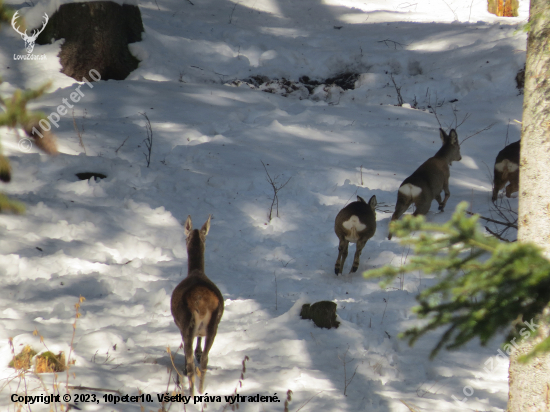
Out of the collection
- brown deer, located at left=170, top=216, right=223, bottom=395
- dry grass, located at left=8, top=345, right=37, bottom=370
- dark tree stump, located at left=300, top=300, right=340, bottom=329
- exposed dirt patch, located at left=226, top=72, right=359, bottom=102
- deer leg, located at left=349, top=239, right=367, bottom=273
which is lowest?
deer leg, located at left=349, top=239, right=367, bottom=273

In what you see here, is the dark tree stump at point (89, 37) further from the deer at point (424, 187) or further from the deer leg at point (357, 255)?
the deer leg at point (357, 255)

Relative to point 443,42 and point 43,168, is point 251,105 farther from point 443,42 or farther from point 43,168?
point 443,42

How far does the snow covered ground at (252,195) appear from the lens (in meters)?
4.29

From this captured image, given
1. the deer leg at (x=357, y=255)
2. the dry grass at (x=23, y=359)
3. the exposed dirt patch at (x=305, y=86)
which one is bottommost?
the deer leg at (x=357, y=255)

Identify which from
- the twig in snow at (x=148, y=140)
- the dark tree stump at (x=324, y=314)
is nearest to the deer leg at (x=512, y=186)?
the dark tree stump at (x=324, y=314)

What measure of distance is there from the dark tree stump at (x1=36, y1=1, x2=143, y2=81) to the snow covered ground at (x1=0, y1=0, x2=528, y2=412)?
43 centimetres

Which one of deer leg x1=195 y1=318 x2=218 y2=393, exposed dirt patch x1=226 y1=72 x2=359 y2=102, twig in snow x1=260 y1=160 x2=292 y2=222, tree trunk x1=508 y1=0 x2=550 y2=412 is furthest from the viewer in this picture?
exposed dirt patch x1=226 y1=72 x2=359 y2=102

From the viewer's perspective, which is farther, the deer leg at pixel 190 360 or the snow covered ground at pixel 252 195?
the snow covered ground at pixel 252 195

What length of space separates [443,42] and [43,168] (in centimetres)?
1383

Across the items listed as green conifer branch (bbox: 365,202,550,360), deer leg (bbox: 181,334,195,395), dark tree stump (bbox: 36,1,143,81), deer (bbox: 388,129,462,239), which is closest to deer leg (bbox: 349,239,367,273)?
deer (bbox: 388,129,462,239)

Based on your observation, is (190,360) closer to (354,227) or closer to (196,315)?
(196,315)

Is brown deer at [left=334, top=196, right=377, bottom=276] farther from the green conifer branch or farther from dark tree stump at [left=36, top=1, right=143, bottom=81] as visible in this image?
dark tree stump at [left=36, top=1, right=143, bottom=81]

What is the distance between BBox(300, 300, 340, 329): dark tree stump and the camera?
4.99m

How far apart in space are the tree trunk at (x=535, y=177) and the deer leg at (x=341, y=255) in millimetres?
4178
